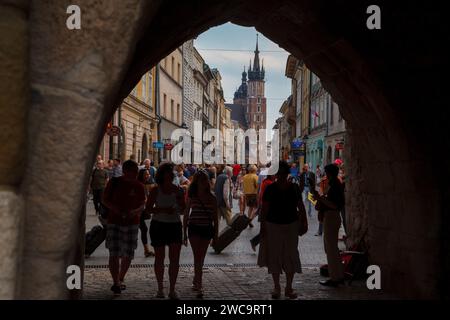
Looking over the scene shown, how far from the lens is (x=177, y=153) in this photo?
155ft

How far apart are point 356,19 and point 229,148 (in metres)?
115

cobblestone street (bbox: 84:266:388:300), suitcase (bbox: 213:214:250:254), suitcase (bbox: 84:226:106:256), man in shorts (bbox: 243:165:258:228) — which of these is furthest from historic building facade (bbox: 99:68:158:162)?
cobblestone street (bbox: 84:266:388:300)

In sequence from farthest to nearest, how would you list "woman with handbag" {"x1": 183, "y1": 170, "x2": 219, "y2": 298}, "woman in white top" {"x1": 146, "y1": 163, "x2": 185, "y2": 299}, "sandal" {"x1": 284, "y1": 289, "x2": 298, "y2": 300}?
"woman with handbag" {"x1": 183, "y1": 170, "x2": 219, "y2": 298}
"sandal" {"x1": 284, "y1": 289, "x2": 298, "y2": 300}
"woman in white top" {"x1": 146, "y1": 163, "x2": 185, "y2": 299}

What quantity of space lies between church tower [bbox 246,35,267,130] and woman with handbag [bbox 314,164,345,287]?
6482 inches

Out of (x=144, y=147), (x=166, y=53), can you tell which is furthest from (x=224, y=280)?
(x=144, y=147)

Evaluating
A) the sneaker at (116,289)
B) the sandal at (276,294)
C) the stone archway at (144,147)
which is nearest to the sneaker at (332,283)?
the sandal at (276,294)

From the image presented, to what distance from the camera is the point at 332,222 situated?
24.9ft

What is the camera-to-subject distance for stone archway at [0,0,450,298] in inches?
94.5

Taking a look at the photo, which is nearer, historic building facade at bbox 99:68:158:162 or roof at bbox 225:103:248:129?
historic building facade at bbox 99:68:158:162

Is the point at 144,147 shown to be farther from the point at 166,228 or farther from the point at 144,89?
the point at 166,228

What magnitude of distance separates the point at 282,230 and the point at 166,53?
2311mm

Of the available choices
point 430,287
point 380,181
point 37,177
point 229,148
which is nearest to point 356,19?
point 380,181

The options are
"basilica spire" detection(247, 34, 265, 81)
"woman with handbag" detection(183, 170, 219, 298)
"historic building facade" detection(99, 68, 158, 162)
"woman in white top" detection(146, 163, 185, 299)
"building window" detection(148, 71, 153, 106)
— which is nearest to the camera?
"woman in white top" detection(146, 163, 185, 299)

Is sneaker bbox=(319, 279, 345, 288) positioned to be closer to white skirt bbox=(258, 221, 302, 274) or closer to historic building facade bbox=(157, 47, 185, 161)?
white skirt bbox=(258, 221, 302, 274)
